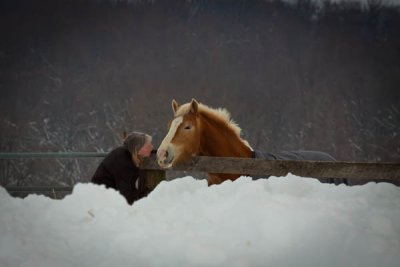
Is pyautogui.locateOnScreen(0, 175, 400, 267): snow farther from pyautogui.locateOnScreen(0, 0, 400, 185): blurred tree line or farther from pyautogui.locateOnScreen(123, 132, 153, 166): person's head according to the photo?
pyautogui.locateOnScreen(0, 0, 400, 185): blurred tree line

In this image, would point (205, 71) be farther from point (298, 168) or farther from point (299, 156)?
point (298, 168)

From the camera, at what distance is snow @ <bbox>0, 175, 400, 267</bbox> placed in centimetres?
357

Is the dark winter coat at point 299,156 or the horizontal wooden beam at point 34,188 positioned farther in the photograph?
the dark winter coat at point 299,156

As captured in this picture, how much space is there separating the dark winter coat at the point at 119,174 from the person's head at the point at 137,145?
0.06m

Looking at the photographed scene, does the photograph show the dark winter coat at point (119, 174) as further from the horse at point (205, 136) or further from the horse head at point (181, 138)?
the horse at point (205, 136)

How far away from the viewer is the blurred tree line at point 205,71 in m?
41.3

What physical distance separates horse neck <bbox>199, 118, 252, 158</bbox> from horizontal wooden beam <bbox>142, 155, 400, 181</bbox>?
2.80 feet

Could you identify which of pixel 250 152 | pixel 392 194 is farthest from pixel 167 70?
pixel 392 194

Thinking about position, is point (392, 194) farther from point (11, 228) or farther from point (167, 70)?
point (167, 70)

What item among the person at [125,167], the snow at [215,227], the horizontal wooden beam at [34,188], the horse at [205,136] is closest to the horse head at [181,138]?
the horse at [205,136]

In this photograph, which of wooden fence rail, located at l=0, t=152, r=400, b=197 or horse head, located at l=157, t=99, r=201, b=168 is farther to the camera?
horse head, located at l=157, t=99, r=201, b=168

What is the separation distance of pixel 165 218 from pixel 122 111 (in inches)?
1501

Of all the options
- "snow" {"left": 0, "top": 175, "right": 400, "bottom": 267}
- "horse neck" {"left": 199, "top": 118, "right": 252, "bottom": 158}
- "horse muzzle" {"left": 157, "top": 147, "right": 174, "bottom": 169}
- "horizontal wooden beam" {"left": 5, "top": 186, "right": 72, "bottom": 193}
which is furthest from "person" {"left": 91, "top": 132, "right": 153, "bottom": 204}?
"snow" {"left": 0, "top": 175, "right": 400, "bottom": 267}

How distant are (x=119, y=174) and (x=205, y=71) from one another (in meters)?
39.9
